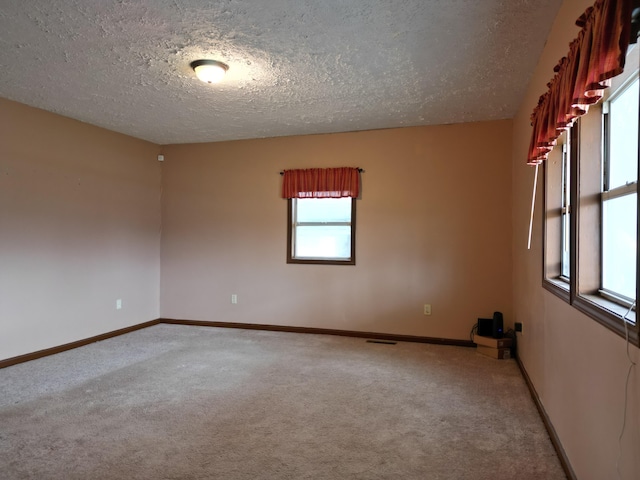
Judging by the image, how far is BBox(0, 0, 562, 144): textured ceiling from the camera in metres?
2.44

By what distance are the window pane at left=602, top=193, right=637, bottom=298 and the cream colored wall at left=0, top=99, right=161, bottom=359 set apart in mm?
4691

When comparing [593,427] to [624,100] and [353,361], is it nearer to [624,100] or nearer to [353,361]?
[624,100]

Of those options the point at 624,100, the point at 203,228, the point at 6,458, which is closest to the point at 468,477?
the point at 624,100

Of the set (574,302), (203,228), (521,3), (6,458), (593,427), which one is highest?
(521,3)

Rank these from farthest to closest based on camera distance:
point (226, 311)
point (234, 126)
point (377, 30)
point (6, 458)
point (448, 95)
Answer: point (226, 311) < point (234, 126) < point (448, 95) < point (377, 30) < point (6, 458)

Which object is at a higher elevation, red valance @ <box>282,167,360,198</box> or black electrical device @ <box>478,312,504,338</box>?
red valance @ <box>282,167,360,198</box>

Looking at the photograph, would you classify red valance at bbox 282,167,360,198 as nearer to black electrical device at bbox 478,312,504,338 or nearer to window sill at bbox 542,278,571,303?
black electrical device at bbox 478,312,504,338

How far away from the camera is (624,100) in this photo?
1.73 meters

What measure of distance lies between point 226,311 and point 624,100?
16.1 feet

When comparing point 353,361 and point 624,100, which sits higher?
point 624,100

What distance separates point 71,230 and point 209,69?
269cm

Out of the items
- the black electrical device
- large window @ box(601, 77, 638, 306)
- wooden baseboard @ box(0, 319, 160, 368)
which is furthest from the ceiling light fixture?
the black electrical device

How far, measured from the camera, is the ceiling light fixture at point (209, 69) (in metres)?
3.08

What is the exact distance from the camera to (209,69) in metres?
3.09
